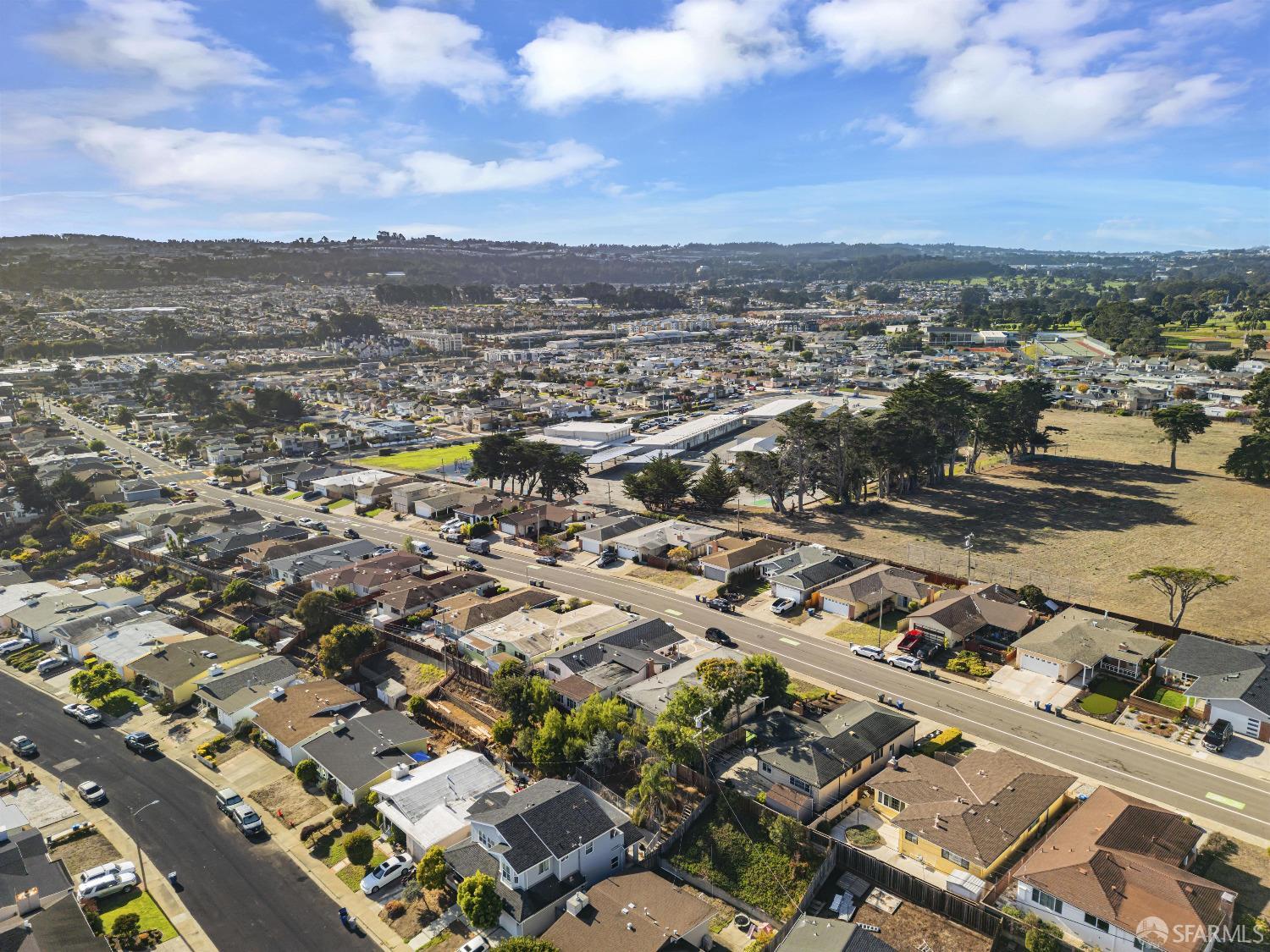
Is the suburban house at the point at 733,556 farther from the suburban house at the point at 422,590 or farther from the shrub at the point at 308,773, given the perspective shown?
the shrub at the point at 308,773

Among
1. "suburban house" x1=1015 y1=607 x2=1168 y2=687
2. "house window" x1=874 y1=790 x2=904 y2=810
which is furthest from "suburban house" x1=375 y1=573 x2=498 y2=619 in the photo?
"suburban house" x1=1015 y1=607 x2=1168 y2=687

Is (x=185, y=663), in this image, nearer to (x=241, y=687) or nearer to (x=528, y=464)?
(x=241, y=687)

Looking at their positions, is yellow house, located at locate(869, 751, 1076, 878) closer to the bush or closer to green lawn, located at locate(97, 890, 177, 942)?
the bush

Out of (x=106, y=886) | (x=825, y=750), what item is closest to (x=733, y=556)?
(x=825, y=750)

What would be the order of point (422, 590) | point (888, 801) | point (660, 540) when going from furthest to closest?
1. point (660, 540)
2. point (422, 590)
3. point (888, 801)

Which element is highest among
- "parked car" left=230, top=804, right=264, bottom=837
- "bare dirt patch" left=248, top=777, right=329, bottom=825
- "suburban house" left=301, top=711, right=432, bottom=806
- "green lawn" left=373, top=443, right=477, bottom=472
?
"suburban house" left=301, top=711, right=432, bottom=806

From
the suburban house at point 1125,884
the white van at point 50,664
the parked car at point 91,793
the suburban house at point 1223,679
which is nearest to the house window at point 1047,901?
the suburban house at point 1125,884

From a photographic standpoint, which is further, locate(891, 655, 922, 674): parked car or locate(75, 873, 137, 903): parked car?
locate(891, 655, 922, 674): parked car
